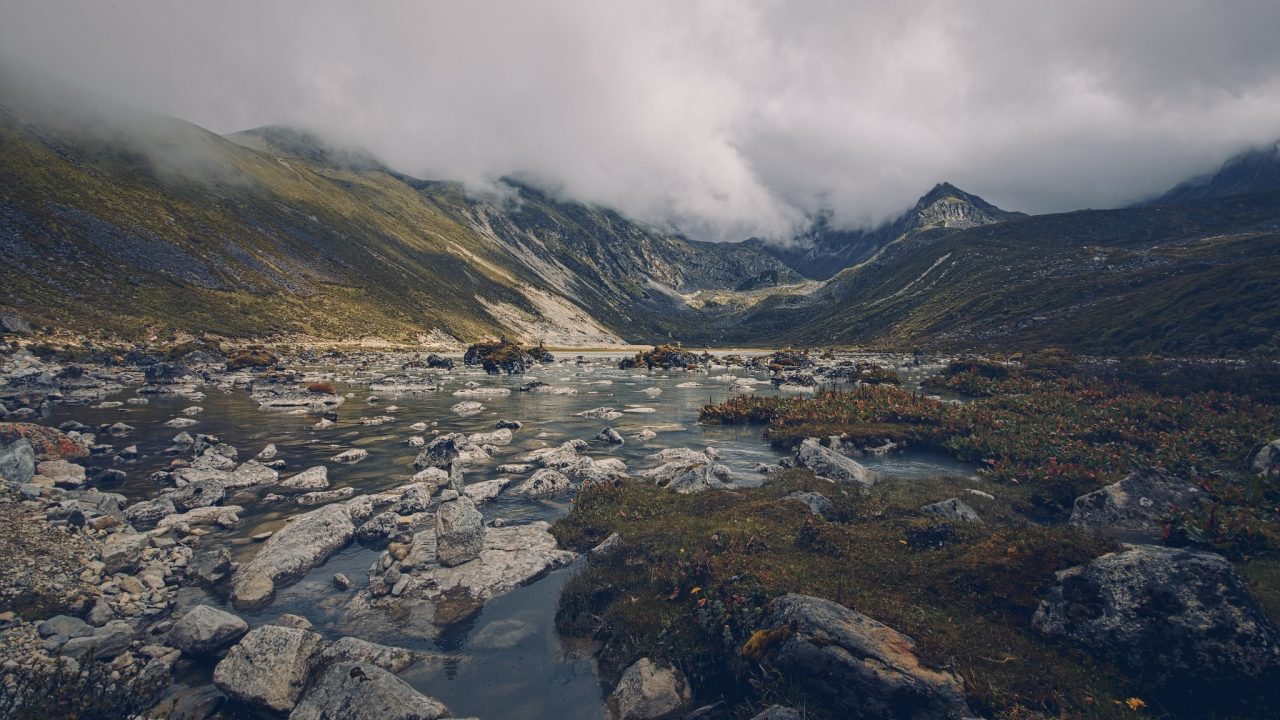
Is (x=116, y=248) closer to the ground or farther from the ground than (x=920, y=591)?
farther from the ground

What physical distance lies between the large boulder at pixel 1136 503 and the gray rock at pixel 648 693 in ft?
45.5

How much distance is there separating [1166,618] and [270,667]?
15.4 meters

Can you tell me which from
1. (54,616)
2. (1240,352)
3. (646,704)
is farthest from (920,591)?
(1240,352)

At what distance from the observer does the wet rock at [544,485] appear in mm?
20188

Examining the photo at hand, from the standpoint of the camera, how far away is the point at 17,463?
58.4 ft

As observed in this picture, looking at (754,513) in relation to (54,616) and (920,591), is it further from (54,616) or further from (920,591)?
(54,616)

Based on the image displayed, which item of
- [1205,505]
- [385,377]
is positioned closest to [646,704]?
[1205,505]

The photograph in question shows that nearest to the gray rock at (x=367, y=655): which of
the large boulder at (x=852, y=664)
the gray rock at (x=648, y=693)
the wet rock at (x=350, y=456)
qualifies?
the gray rock at (x=648, y=693)

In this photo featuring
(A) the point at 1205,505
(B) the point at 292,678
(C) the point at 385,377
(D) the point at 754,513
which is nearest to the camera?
(B) the point at 292,678

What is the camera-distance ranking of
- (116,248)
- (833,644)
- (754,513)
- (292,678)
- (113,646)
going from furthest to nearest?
(116,248)
(754,513)
(113,646)
(292,678)
(833,644)

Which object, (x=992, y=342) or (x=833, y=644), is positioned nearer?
(x=833, y=644)

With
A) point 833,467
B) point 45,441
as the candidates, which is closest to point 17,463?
point 45,441

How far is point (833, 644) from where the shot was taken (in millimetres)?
8242

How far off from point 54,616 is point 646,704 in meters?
12.2
